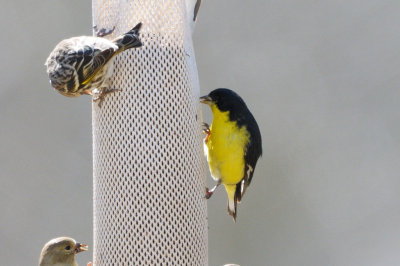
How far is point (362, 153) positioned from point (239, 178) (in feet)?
13.6

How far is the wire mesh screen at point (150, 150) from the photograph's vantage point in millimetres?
5957

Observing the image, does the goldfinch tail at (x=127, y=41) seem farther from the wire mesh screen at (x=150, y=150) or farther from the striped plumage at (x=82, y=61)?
the wire mesh screen at (x=150, y=150)

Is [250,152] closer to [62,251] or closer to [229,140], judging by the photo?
[229,140]

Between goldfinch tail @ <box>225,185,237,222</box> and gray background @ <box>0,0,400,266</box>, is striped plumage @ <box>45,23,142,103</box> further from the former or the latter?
gray background @ <box>0,0,400,266</box>

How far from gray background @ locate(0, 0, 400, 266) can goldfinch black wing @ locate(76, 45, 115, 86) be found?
14.1 feet

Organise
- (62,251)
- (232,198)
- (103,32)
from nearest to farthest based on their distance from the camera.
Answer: (103,32) < (62,251) < (232,198)

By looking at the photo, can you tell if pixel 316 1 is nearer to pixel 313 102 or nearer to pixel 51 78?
pixel 313 102

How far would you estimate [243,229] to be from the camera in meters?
10.2

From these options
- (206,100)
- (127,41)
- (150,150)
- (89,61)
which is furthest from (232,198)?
(89,61)

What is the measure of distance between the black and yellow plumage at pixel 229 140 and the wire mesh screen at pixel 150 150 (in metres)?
0.48

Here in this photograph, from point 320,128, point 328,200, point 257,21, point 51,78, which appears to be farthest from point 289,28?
point 51,78

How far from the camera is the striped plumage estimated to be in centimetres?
559

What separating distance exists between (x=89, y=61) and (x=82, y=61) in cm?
4

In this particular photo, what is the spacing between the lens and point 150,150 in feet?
19.7
